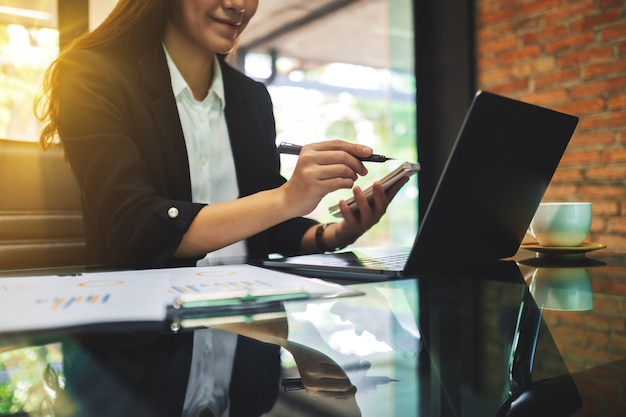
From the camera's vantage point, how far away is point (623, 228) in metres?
2.41

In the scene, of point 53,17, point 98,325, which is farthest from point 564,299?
point 53,17

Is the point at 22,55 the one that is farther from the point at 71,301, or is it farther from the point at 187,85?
the point at 71,301

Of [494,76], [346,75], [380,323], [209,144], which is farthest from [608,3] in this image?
[380,323]

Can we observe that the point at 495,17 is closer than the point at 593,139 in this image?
No

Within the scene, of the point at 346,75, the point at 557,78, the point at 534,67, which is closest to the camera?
the point at 557,78

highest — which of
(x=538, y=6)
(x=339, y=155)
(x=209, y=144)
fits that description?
(x=538, y=6)

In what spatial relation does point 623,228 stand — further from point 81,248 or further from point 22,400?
point 22,400

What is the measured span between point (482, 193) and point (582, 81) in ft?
7.74

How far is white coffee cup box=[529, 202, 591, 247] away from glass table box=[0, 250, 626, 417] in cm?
39

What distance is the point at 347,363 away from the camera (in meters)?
0.29

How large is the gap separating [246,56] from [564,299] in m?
3.66

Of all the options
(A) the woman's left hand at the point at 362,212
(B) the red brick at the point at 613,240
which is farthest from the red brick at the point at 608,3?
(A) the woman's left hand at the point at 362,212

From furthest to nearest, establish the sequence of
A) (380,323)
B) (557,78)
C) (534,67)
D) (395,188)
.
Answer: (534,67) < (557,78) < (395,188) < (380,323)

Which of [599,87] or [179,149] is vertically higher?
[599,87]
